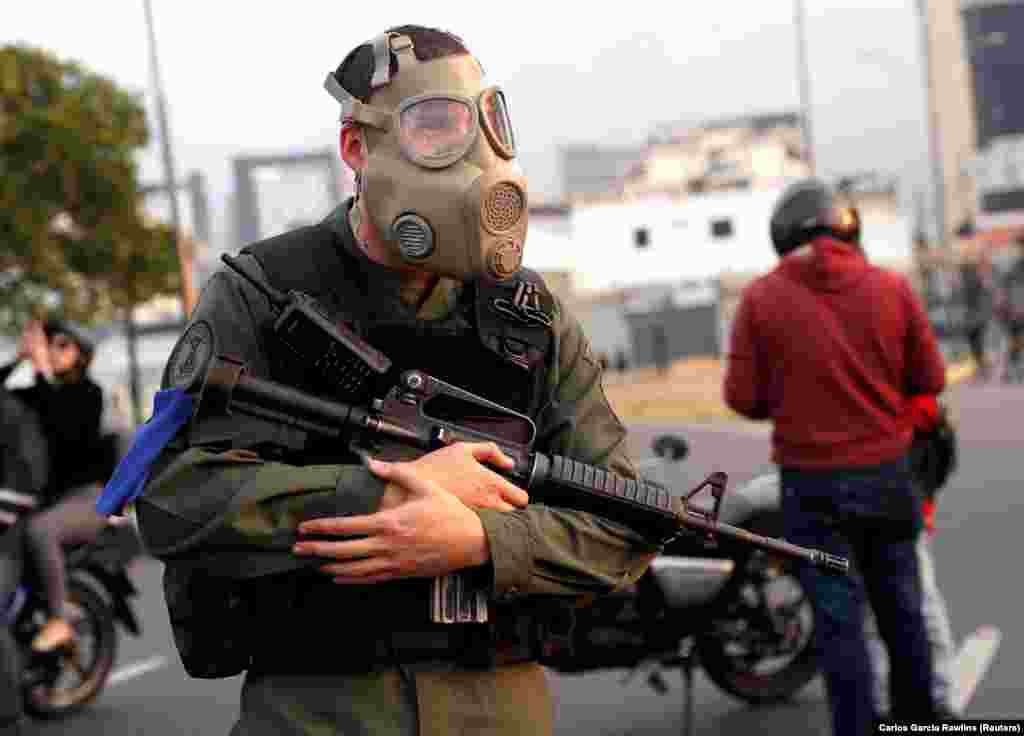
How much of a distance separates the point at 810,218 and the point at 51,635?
3.59 metres

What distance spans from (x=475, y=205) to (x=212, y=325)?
0.42m

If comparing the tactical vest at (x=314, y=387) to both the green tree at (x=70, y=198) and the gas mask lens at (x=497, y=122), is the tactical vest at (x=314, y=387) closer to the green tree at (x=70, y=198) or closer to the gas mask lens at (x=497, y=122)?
the gas mask lens at (x=497, y=122)

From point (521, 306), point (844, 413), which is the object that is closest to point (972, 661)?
point (844, 413)

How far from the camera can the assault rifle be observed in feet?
6.66

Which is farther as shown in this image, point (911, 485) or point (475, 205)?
point (911, 485)

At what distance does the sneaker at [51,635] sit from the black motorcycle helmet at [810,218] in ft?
11.1

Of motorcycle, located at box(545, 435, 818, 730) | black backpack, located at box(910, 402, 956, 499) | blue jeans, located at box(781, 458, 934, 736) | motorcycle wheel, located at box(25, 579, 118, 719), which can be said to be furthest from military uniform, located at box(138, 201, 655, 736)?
motorcycle wheel, located at box(25, 579, 118, 719)

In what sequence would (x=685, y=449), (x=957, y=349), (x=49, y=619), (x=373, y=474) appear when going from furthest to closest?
1. (x=957, y=349)
2. (x=49, y=619)
3. (x=685, y=449)
4. (x=373, y=474)

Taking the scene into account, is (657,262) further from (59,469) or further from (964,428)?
(59,469)

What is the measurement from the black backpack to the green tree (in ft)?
77.1

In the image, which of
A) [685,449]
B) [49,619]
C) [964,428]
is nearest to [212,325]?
[685,449]

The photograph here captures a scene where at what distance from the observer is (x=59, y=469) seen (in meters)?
6.31

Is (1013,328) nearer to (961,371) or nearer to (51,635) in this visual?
(961,371)

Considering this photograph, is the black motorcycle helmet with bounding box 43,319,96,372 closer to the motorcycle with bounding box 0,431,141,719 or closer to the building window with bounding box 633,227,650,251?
the motorcycle with bounding box 0,431,141,719
